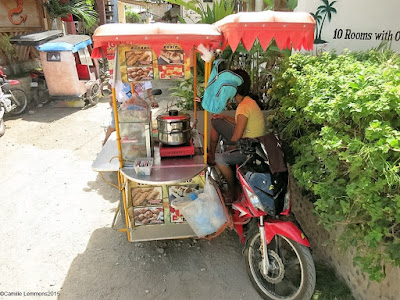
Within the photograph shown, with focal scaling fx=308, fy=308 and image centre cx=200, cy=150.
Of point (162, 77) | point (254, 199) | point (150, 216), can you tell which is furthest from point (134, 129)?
point (254, 199)

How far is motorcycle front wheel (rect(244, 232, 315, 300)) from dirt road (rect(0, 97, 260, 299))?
0.17 meters

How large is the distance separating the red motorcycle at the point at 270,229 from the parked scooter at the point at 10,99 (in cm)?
646

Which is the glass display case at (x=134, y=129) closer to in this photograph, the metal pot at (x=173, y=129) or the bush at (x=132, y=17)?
the metal pot at (x=173, y=129)

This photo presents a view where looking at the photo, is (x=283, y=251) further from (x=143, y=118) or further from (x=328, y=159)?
(x=143, y=118)

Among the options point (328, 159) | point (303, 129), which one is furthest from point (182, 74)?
point (328, 159)

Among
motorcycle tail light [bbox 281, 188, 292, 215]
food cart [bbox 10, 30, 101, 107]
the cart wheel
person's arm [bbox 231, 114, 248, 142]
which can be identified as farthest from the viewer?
the cart wheel

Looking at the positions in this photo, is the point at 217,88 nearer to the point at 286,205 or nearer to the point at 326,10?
the point at 286,205

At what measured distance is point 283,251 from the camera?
290cm

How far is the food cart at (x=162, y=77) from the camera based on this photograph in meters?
2.27

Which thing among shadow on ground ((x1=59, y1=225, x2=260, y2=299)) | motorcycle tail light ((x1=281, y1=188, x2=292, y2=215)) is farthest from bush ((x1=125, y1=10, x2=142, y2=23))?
motorcycle tail light ((x1=281, y1=188, x2=292, y2=215))

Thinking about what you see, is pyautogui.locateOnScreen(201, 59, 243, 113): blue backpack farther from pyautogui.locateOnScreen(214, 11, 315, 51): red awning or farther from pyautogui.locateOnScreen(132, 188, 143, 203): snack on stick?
pyautogui.locateOnScreen(132, 188, 143, 203): snack on stick

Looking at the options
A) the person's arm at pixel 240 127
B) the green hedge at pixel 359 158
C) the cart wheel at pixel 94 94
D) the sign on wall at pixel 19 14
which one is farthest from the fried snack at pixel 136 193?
the sign on wall at pixel 19 14

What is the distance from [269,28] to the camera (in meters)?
2.23

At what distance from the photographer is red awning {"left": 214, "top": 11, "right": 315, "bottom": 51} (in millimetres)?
2229
